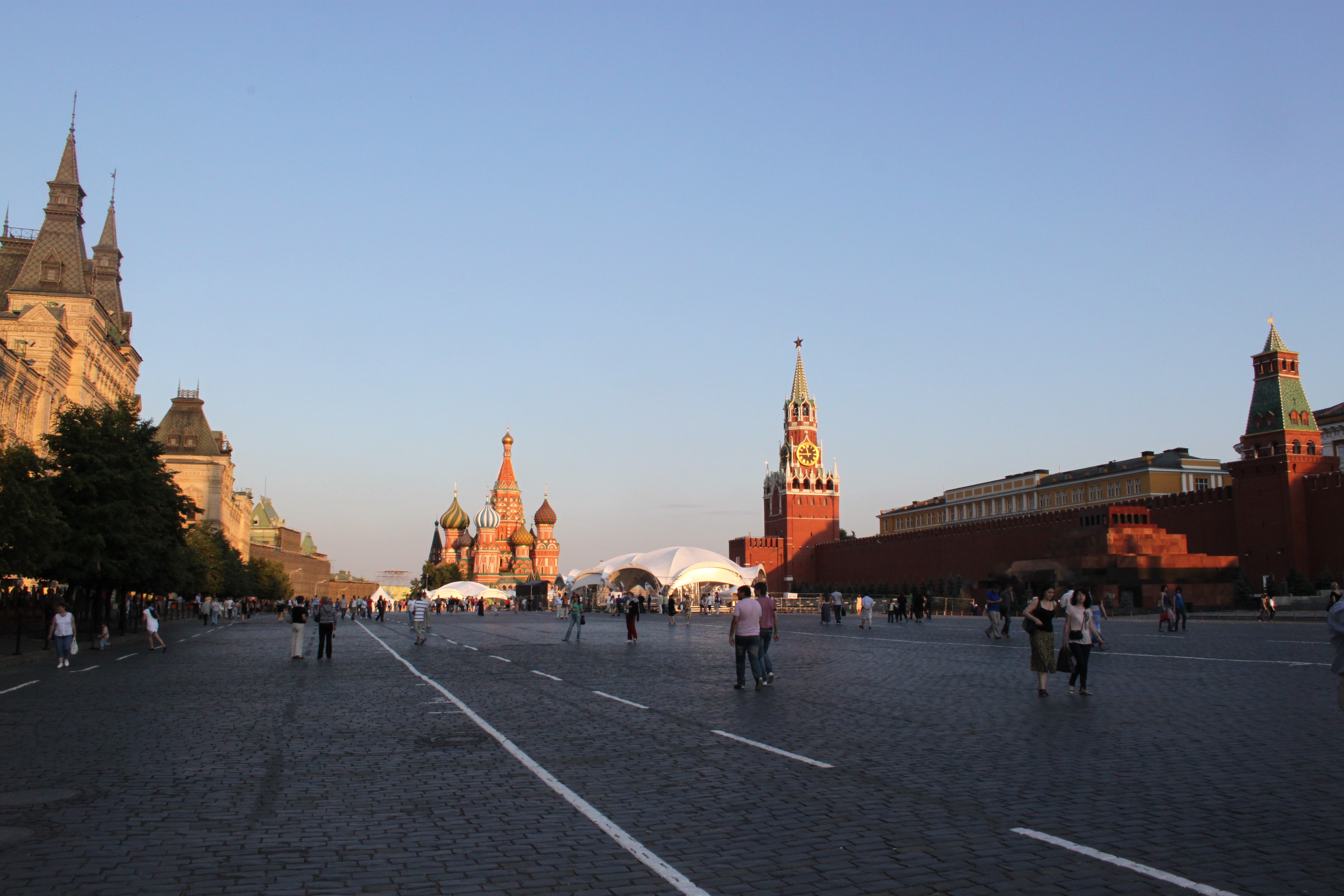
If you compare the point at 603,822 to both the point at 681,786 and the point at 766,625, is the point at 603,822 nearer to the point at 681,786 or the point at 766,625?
the point at 681,786

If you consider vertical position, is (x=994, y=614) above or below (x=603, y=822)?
above

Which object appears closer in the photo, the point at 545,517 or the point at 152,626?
the point at 152,626

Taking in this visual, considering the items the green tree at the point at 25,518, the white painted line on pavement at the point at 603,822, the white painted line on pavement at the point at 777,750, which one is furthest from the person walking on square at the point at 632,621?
the white painted line on pavement at the point at 777,750

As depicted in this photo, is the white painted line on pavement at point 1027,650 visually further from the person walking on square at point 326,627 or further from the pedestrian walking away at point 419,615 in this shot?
the person walking on square at point 326,627

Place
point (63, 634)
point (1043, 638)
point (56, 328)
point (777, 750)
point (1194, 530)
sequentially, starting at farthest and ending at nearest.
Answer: point (1194, 530) → point (56, 328) → point (63, 634) → point (1043, 638) → point (777, 750)

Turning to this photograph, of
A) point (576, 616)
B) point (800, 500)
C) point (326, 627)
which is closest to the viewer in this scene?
point (326, 627)

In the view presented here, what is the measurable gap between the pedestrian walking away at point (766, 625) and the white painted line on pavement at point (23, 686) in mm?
10325

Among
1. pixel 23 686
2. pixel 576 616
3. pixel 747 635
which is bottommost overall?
pixel 23 686

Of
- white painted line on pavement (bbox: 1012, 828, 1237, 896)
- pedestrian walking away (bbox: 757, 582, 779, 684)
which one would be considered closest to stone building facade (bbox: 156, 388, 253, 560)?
pedestrian walking away (bbox: 757, 582, 779, 684)

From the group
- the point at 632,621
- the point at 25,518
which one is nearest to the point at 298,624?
the point at 25,518

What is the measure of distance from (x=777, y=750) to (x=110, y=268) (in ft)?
261

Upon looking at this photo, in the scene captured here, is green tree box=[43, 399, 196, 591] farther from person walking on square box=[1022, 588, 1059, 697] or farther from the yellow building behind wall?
the yellow building behind wall

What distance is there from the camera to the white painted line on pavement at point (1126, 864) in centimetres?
460

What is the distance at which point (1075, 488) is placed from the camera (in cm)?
10081
